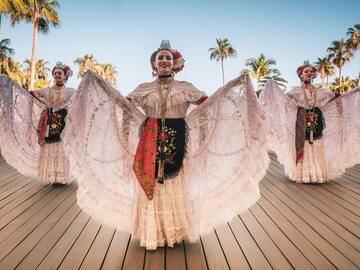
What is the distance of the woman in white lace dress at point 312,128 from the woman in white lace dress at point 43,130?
126 inches

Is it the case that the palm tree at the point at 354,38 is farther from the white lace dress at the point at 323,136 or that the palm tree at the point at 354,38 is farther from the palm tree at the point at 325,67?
the white lace dress at the point at 323,136

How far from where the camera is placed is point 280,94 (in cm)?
497

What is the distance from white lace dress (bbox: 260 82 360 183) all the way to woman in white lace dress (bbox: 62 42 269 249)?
2.44m

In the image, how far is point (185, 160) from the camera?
2525 millimetres

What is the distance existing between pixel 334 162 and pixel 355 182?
53 centimetres

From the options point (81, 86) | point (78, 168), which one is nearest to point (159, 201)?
point (78, 168)

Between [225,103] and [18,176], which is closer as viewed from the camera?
[225,103]

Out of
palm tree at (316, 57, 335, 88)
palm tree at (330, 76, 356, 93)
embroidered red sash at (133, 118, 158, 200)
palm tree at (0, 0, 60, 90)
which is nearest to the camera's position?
embroidered red sash at (133, 118, 158, 200)

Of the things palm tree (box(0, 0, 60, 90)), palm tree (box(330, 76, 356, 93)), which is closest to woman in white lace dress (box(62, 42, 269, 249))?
palm tree (box(0, 0, 60, 90))

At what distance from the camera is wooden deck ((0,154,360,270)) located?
223cm

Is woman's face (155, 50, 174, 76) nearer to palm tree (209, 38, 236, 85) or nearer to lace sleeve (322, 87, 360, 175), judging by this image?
lace sleeve (322, 87, 360, 175)

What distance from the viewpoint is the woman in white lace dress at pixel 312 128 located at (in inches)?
190

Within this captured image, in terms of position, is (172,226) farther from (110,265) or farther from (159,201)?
(110,265)

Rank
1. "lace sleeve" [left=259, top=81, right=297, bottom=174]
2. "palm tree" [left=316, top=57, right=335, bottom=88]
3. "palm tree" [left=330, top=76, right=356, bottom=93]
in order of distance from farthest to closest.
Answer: "palm tree" [left=316, top=57, right=335, bottom=88], "palm tree" [left=330, top=76, right=356, bottom=93], "lace sleeve" [left=259, top=81, right=297, bottom=174]
